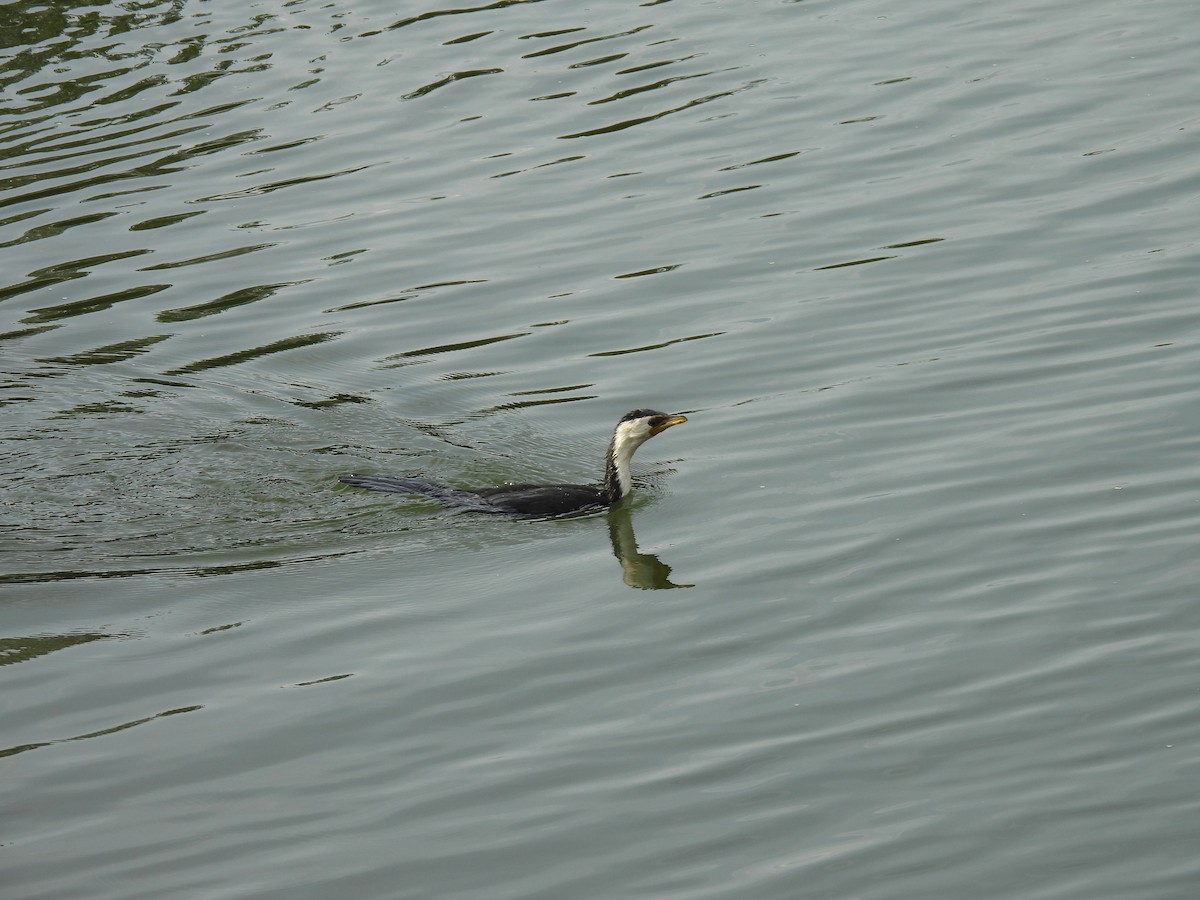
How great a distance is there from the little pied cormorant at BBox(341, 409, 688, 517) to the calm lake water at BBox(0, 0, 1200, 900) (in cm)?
26

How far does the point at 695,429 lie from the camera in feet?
37.5

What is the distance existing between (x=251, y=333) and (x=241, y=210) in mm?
3066

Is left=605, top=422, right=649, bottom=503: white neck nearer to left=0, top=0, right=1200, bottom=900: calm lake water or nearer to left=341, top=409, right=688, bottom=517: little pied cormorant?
left=341, top=409, right=688, bottom=517: little pied cormorant

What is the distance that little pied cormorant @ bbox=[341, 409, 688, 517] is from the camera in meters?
10.7

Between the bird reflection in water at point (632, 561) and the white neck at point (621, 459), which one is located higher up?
the white neck at point (621, 459)

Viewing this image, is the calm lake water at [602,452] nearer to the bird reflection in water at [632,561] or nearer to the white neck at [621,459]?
the bird reflection in water at [632,561]

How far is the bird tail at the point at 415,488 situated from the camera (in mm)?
11047

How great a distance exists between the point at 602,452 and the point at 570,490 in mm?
694

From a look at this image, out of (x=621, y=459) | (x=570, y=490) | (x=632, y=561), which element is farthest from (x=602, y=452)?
(x=632, y=561)

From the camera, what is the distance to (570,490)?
1104 centimetres

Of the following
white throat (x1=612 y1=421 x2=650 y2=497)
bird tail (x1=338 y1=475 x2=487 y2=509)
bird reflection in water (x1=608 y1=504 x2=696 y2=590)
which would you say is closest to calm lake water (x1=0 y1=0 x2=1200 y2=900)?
bird reflection in water (x1=608 y1=504 x2=696 y2=590)

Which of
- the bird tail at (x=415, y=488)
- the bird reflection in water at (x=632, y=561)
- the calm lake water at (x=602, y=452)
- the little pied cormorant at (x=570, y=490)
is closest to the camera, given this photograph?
the calm lake water at (x=602, y=452)

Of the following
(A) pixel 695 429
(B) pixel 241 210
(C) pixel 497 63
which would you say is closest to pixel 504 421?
(A) pixel 695 429

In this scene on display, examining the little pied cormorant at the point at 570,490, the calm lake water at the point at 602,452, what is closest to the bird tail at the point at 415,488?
the little pied cormorant at the point at 570,490
